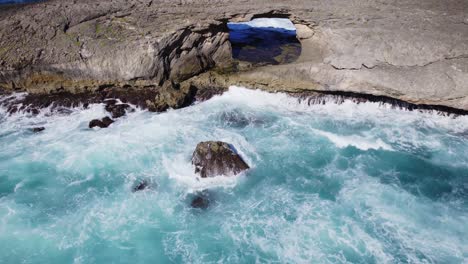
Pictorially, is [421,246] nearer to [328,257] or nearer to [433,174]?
[328,257]

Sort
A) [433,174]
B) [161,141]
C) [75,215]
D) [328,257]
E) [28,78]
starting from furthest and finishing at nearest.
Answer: [28,78] → [161,141] → [433,174] → [75,215] → [328,257]

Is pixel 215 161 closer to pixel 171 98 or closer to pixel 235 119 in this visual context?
pixel 235 119

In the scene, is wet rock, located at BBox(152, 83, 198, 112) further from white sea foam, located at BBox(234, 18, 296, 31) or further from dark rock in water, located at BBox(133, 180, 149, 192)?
white sea foam, located at BBox(234, 18, 296, 31)

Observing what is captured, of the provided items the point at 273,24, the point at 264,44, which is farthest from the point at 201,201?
the point at 273,24

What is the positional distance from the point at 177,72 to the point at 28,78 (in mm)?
7098

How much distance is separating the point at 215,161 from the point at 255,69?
688 centimetres

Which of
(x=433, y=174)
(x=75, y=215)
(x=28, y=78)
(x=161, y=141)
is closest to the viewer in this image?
(x=75, y=215)

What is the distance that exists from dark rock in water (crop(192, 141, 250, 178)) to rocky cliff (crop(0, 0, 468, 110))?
5.80 m

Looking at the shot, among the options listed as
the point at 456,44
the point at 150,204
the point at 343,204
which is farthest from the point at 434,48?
the point at 150,204

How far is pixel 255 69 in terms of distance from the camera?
17562mm

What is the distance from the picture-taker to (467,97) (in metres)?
14.9

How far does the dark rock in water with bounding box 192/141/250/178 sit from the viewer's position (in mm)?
12446

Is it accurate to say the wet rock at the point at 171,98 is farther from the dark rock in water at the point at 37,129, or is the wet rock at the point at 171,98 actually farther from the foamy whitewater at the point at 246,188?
the dark rock in water at the point at 37,129

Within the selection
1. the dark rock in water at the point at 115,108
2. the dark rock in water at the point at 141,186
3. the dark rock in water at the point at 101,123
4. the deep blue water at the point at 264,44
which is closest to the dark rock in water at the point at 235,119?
the deep blue water at the point at 264,44
